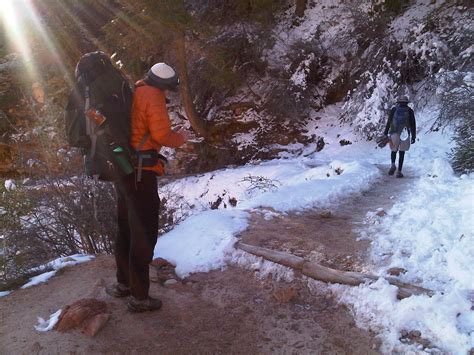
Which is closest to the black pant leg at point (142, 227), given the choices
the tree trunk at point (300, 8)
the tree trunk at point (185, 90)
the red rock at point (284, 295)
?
the red rock at point (284, 295)

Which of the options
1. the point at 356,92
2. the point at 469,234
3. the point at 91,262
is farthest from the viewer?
the point at 356,92

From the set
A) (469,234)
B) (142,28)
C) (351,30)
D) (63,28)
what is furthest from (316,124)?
(469,234)

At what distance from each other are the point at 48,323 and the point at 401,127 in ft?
25.3

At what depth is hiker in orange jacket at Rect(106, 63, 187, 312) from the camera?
3207 millimetres

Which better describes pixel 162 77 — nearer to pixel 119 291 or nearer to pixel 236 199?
pixel 119 291

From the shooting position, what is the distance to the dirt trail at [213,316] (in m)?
3.15

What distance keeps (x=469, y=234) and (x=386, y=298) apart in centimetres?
150

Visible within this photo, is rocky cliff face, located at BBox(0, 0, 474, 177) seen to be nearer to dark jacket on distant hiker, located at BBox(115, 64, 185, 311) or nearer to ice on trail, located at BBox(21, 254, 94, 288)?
ice on trail, located at BBox(21, 254, 94, 288)

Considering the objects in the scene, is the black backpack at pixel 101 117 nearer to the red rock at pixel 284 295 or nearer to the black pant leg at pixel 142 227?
the black pant leg at pixel 142 227

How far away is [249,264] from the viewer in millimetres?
4562

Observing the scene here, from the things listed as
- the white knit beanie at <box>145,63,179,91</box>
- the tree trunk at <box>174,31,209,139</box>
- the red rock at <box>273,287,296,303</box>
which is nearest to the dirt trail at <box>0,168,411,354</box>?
the red rock at <box>273,287,296,303</box>

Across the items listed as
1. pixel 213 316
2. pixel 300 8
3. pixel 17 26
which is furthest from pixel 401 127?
pixel 17 26

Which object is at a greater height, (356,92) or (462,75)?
(462,75)

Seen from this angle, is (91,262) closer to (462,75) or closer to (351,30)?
(462,75)
